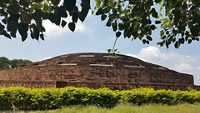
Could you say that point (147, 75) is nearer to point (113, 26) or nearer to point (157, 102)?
point (157, 102)

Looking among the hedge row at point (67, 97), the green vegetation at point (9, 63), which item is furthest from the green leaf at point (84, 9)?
the green vegetation at point (9, 63)

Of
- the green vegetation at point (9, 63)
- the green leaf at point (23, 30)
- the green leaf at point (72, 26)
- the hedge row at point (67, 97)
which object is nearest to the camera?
the green leaf at point (23, 30)

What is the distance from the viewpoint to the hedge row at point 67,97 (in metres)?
15.0

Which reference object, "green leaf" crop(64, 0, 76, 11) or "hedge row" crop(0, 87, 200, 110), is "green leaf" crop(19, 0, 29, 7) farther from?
"hedge row" crop(0, 87, 200, 110)

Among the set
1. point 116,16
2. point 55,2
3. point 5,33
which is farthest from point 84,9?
point 116,16

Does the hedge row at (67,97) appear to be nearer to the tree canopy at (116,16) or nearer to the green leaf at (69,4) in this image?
the tree canopy at (116,16)

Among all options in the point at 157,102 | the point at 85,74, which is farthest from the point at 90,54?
the point at 157,102

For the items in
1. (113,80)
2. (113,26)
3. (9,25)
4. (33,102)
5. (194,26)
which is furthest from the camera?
(113,80)

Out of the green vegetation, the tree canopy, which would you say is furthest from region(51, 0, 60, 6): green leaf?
the green vegetation

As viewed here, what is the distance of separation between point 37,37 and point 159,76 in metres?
21.6

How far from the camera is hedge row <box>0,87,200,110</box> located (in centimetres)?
1505

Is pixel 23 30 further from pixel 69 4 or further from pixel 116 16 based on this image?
pixel 116 16

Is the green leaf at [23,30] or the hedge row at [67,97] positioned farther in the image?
the hedge row at [67,97]

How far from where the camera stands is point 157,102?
55.2 feet
